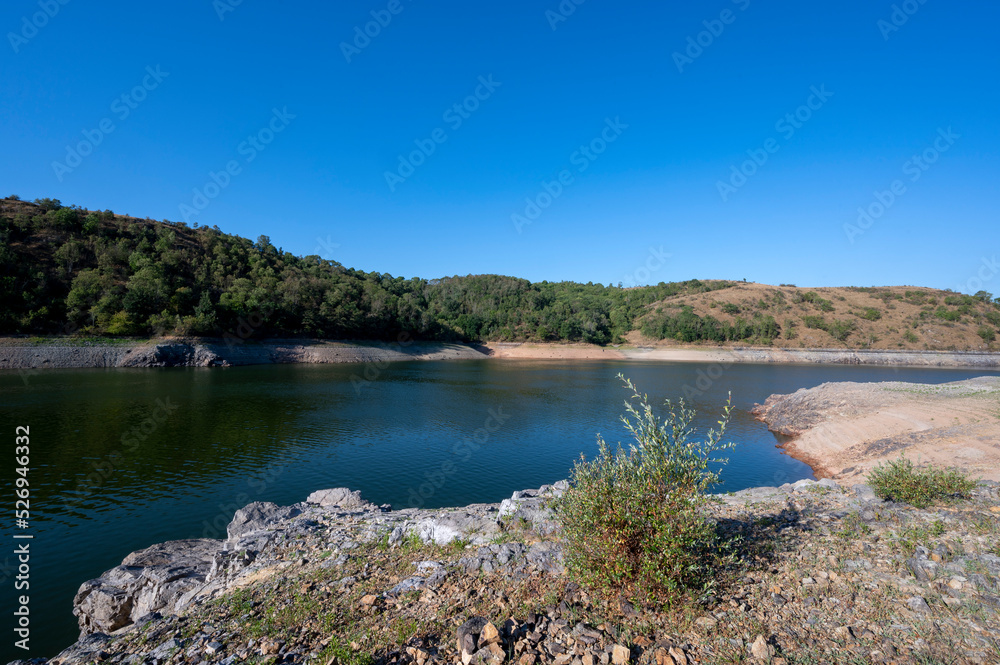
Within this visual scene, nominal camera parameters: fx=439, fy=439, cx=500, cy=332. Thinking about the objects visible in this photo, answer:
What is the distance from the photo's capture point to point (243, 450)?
66.9ft

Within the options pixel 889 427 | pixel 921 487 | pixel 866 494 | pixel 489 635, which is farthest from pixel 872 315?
pixel 489 635

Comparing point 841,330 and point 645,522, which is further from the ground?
point 841,330

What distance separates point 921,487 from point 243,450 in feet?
77.2

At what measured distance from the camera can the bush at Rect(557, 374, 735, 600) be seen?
17.7 feet

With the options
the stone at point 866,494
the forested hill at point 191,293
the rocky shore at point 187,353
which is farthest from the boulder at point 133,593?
the forested hill at point 191,293

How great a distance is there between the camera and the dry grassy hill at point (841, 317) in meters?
100

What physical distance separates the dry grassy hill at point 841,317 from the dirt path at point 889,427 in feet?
255

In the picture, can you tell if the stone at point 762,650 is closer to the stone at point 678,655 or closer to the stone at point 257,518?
the stone at point 678,655

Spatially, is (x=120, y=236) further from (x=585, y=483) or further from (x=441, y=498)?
(x=585, y=483)

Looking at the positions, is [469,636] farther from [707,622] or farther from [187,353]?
[187,353]

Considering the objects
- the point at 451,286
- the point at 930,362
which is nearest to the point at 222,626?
the point at 930,362

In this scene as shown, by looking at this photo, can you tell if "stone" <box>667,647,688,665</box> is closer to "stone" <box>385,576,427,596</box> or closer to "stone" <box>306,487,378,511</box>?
"stone" <box>385,576,427,596</box>

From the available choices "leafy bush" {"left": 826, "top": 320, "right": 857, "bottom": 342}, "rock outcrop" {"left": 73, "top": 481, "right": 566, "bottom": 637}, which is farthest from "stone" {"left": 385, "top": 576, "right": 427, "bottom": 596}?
"leafy bush" {"left": 826, "top": 320, "right": 857, "bottom": 342}

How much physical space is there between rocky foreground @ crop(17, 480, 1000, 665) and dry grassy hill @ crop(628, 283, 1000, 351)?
341 ft
